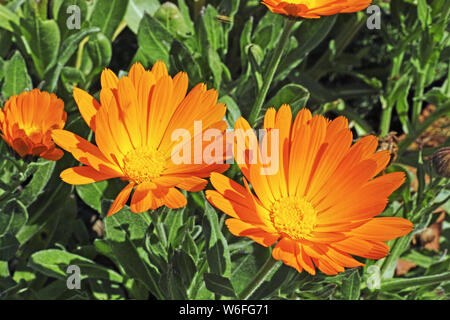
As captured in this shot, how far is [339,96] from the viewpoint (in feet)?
8.64

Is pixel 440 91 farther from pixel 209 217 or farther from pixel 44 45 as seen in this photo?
pixel 44 45

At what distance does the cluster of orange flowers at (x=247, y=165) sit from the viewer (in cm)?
119

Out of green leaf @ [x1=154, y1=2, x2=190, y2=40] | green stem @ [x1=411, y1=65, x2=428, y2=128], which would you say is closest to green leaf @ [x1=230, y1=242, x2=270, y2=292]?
green leaf @ [x1=154, y1=2, x2=190, y2=40]

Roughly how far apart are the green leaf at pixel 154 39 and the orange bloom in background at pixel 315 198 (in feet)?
2.58

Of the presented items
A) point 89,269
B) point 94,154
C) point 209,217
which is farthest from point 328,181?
point 89,269

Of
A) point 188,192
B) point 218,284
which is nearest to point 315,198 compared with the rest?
point 218,284

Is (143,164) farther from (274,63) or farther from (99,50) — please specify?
(99,50)

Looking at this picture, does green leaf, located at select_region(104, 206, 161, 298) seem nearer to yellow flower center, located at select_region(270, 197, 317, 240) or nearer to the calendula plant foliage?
the calendula plant foliage

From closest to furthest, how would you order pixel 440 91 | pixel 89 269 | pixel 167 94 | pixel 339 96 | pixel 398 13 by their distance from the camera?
1. pixel 167 94
2. pixel 89 269
3. pixel 440 91
4. pixel 398 13
5. pixel 339 96

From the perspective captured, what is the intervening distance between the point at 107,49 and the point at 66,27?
0.21 m

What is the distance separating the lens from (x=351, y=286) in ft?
5.70

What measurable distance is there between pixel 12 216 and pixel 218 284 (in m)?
0.72

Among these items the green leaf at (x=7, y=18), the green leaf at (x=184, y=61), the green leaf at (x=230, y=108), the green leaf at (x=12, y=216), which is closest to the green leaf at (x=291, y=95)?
the green leaf at (x=230, y=108)

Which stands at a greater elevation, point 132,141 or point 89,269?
point 132,141
